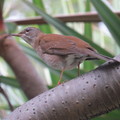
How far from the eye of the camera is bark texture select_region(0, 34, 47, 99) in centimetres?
108

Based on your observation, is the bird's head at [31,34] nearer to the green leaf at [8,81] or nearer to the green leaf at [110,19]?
the green leaf at [8,81]

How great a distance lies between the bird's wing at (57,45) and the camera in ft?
3.45

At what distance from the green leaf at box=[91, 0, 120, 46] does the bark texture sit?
0.32 metres

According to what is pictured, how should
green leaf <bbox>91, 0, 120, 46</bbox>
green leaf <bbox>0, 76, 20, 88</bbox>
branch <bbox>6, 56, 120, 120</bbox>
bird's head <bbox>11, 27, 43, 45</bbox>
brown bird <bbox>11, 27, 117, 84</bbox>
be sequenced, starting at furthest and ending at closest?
bird's head <bbox>11, 27, 43, 45</bbox>
green leaf <bbox>0, 76, 20, 88</bbox>
green leaf <bbox>91, 0, 120, 46</bbox>
brown bird <bbox>11, 27, 117, 84</bbox>
branch <bbox>6, 56, 120, 120</bbox>

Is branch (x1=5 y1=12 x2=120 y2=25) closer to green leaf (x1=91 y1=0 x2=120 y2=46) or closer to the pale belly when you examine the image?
green leaf (x1=91 y1=0 x2=120 y2=46)

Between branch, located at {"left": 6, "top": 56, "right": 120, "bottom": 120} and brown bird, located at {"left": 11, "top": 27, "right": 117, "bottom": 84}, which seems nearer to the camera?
branch, located at {"left": 6, "top": 56, "right": 120, "bottom": 120}

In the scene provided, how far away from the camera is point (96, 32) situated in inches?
88.0

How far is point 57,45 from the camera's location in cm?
114

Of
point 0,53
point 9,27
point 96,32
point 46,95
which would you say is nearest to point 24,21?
point 9,27

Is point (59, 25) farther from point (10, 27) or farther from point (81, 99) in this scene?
point (81, 99)

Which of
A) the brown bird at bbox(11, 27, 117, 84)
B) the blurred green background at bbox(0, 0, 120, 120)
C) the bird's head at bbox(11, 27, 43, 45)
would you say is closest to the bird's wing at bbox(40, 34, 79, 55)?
the brown bird at bbox(11, 27, 117, 84)

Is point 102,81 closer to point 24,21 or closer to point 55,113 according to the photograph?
point 55,113

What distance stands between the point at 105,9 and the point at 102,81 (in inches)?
25.5

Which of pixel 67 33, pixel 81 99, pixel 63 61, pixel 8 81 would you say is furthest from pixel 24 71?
pixel 81 99
